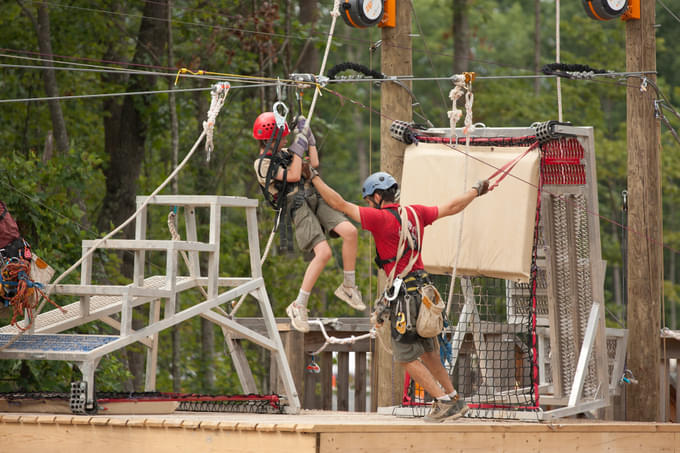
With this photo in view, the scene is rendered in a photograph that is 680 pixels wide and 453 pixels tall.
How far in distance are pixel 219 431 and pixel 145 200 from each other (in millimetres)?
2212

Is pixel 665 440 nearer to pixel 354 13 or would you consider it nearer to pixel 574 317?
pixel 574 317

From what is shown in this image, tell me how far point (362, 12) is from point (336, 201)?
2.21 m

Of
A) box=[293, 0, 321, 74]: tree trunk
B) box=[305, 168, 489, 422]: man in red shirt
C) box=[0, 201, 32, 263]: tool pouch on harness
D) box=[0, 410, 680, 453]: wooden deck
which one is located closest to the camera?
box=[0, 410, 680, 453]: wooden deck

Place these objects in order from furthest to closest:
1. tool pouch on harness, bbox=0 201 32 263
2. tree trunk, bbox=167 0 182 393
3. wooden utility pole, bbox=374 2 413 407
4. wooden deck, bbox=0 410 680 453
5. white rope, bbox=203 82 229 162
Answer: tree trunk, bbox=167 0 182 393 < wooden utility pole, bbox=374 2 413 407 < white rope, bbox=203 82 229 162 < tool pouch on harness, bbox=0 201 32 263 < wooden deck, bbox=0 410 680 453

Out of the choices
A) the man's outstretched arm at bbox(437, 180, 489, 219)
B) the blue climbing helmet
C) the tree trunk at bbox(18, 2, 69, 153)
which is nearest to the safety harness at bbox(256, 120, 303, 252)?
the blue climbing helmet

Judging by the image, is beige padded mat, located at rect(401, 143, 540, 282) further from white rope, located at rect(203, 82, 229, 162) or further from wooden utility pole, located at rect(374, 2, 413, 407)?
white rope, located at rect(203, 82, 229, 162)

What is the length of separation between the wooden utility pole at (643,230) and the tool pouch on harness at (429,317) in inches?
123

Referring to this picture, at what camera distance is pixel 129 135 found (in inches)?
671

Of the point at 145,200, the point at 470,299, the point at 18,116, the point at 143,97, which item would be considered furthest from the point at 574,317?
the point at 18,116

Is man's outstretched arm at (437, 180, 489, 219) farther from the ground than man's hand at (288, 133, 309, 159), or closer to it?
closer to it

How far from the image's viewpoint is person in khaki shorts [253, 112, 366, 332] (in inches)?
324

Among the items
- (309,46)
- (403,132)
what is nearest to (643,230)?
(403,132)

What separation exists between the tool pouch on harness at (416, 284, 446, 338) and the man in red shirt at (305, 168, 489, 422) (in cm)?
12

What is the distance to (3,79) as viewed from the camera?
16.8m
